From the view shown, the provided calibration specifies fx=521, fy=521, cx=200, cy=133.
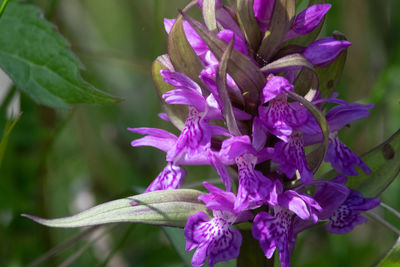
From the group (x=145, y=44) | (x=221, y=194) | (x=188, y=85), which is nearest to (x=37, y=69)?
(x=188, y=85)

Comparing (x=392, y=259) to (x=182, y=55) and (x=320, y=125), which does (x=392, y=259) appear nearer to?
(x=320, y=125)

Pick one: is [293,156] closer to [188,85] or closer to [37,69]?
[188,85]

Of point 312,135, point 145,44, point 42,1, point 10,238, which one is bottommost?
point 10,238

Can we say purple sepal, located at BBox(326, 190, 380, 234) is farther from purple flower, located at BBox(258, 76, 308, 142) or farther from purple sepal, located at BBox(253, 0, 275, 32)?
purple sepal, located at BBox(253, 0, 275, 32)

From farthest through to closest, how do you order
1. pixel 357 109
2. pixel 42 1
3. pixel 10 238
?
pixel 42 1, pixel 10 238, pixel 357 109

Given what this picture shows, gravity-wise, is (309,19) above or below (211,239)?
above

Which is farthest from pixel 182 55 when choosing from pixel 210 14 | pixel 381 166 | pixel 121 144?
pixel 121 144
